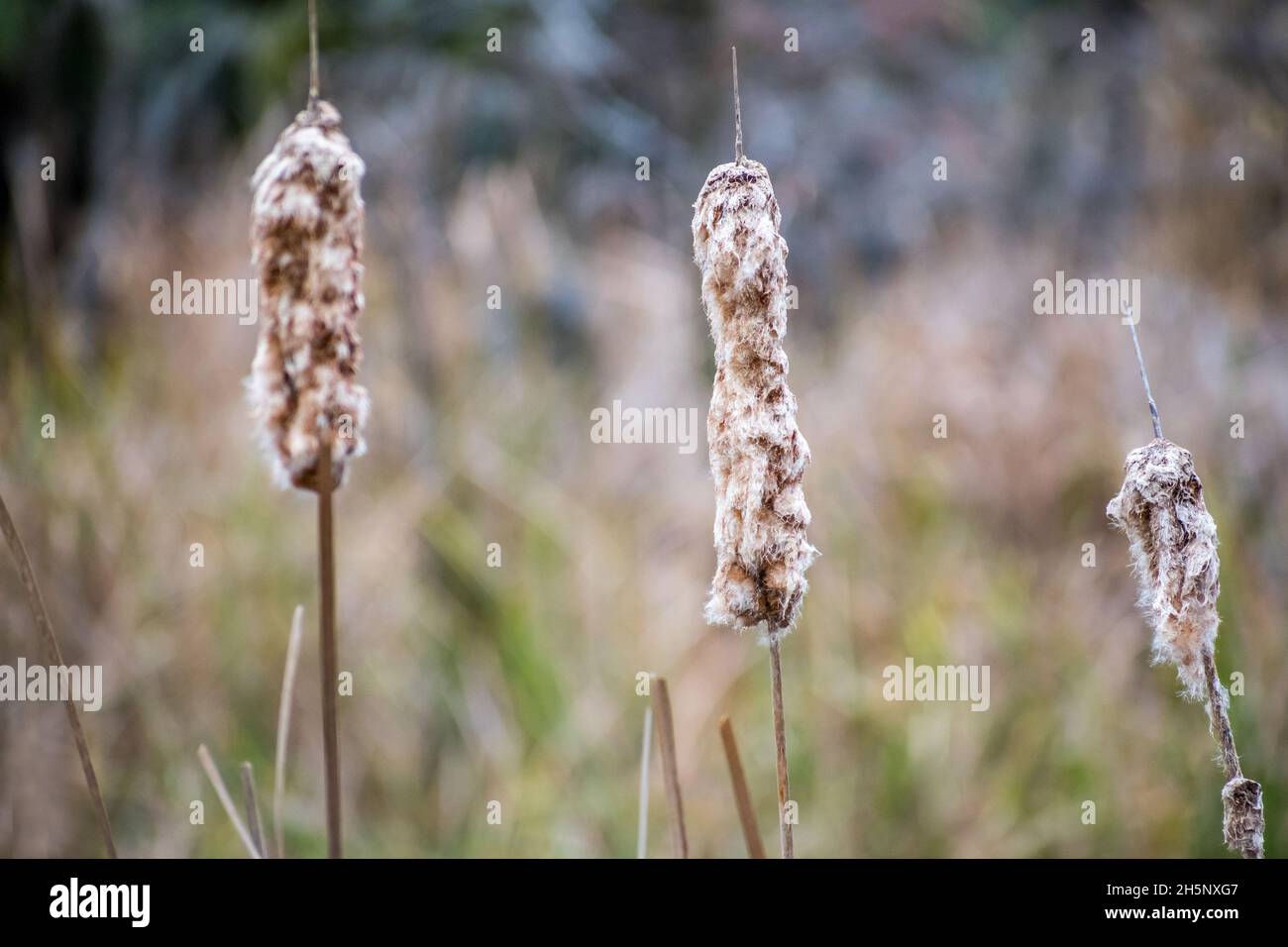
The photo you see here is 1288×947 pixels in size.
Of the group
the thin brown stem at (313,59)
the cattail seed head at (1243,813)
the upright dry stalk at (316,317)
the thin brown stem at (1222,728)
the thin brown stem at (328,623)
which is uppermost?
the thin brown stem at (313,59)

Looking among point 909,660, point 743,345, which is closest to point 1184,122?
point 909,660

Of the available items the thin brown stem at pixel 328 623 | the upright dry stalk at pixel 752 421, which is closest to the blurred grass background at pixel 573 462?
the upright dry stalk at pixel 752 421

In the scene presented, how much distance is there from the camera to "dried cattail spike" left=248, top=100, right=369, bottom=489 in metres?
0.42

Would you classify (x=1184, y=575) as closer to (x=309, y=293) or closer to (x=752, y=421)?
(x=752, y=421)

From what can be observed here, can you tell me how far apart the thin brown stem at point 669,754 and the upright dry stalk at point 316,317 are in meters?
0.14

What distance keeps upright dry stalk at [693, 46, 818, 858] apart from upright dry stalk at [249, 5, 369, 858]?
149 millimetres

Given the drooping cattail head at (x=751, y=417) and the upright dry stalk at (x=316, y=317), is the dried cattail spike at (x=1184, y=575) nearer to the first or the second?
the drooping cattail head at (x=751, y=417)

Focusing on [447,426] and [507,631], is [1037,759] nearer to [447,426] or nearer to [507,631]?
[507,631]

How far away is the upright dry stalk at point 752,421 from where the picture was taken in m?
0.46

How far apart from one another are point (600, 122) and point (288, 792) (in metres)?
1.79

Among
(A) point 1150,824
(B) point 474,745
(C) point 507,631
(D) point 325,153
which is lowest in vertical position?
(A) point 1150,824

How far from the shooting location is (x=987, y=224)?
9.68 ft

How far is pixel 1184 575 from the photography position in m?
0.48
